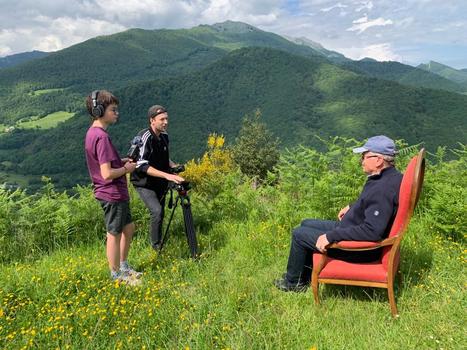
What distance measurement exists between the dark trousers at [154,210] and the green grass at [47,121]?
614 ft

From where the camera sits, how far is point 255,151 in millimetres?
42031

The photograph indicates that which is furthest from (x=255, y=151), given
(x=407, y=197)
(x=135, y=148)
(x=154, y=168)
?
(x=407, y=197)

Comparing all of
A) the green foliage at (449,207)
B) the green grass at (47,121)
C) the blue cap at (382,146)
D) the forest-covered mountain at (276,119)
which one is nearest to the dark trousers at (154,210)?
the blue cap at (382,146)

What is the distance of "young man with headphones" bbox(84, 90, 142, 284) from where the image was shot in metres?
3.75

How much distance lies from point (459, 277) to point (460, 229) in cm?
113

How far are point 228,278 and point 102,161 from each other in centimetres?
197

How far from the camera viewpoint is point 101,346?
9.94 feet

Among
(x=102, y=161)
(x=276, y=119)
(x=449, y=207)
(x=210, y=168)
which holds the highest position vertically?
(x=102, y=161)

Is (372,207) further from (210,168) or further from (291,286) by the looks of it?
(210,168)

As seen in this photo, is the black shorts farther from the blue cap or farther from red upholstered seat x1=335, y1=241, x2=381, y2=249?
the blue cap

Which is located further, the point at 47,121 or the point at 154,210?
the point at 47,121

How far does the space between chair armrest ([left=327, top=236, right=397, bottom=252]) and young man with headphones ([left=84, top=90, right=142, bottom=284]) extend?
2.36 meters

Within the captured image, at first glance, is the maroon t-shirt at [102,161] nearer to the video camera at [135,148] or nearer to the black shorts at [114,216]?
the black shorts at [114,216]

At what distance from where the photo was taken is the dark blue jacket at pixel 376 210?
3287mm
